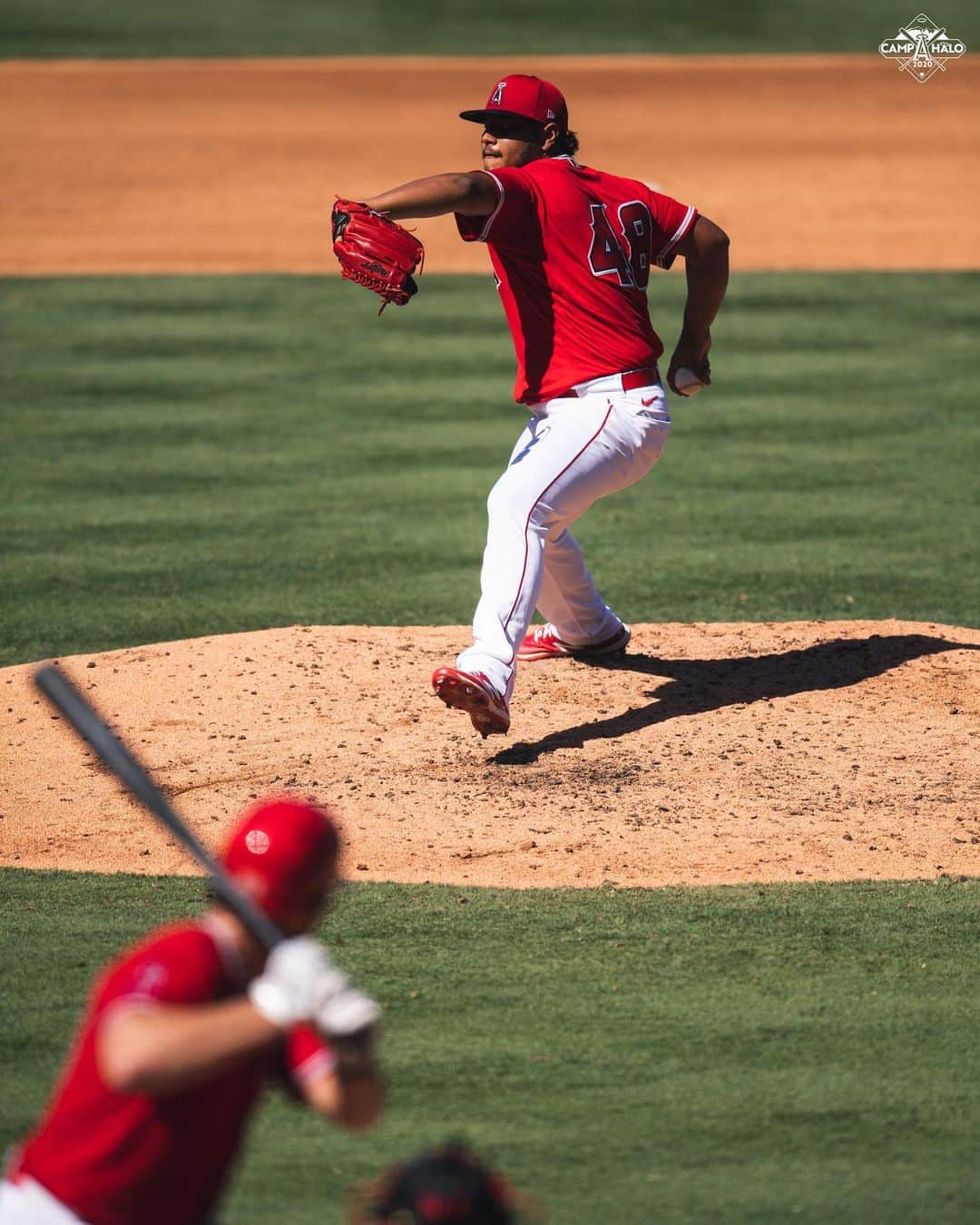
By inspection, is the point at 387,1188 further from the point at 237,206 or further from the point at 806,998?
the point at 237,206

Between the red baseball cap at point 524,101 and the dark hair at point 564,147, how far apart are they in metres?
0.13

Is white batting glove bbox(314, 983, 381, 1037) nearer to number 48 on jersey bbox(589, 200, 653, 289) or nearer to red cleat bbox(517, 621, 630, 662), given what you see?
number 48 on jersey bbox(589, 200, 653, 289)

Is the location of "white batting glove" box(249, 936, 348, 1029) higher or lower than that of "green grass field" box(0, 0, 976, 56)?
lower

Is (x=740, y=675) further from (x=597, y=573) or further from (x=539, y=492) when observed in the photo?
(x=597, y=573)

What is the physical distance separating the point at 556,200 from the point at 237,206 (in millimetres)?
12829

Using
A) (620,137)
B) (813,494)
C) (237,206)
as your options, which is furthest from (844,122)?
(813,494)

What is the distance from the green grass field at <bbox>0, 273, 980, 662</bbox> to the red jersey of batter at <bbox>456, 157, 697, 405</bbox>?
2.26m

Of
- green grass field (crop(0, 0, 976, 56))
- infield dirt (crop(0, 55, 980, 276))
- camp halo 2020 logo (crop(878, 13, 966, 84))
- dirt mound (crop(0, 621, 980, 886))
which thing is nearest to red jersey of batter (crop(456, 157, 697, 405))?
dirt mound (crop(0, 621, 980, 886))

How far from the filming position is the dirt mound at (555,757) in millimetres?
5551

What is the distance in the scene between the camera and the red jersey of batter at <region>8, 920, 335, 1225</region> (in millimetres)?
2598

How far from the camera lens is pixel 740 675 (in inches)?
277

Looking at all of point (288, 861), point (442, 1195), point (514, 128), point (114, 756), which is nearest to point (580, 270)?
point (514, 128)

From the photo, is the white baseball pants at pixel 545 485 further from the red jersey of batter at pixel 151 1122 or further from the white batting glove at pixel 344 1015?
the white batting glove at pixel 344 1015

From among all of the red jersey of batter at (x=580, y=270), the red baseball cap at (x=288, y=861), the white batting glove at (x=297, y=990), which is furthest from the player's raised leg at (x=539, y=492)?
the white batting glove at (x=297, y=990)
